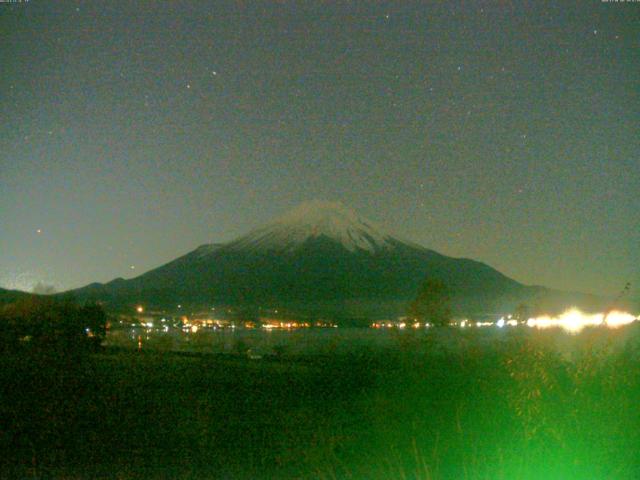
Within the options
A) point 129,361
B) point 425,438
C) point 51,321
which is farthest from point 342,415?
point 51,321

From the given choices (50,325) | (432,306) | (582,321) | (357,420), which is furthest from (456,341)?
(50,325)

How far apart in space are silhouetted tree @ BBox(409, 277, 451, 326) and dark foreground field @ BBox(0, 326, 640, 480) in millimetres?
14647

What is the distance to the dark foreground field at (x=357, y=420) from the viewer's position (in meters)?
8.52

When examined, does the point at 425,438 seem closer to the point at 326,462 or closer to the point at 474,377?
the point at 326,462

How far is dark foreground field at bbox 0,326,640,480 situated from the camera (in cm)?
852

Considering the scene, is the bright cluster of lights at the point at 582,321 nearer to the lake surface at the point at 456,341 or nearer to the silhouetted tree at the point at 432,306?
the lake surface at the point at 456,341

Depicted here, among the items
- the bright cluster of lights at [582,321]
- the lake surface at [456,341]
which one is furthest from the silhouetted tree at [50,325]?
the bright cluster of lights at [582,321]

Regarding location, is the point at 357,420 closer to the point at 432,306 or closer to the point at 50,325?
the point at 432,306

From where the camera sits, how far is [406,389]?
18.5m

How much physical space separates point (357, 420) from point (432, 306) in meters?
25.1

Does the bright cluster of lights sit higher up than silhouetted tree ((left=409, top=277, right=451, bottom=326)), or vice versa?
silhouetted tree ((left=409, top=277, right=451, bottom=326))

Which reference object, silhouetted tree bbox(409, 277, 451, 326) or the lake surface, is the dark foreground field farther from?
silhouetted tree bbox(409, 277, 451, 326)

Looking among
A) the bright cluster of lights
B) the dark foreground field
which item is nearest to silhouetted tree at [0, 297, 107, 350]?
the dark foreground field

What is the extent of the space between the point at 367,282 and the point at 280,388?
6201 cm
